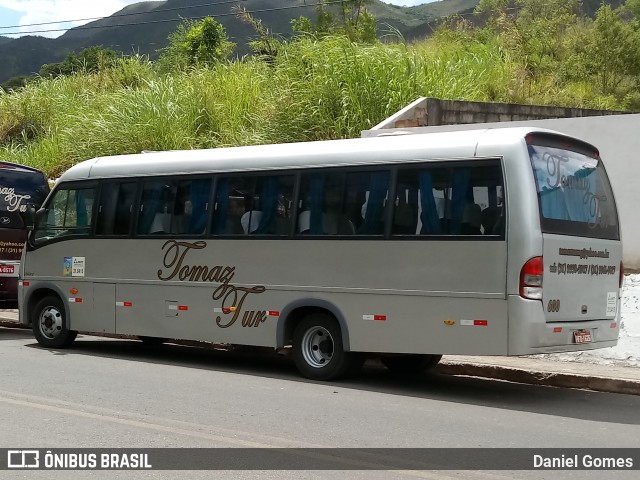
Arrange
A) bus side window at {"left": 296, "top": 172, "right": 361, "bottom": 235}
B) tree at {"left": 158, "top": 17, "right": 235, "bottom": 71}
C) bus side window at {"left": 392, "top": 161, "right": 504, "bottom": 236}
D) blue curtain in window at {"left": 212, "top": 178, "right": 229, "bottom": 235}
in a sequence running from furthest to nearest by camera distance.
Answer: tree at {"left": 158, "top": 17, "right": 235, "bottom": 71} < blue curtain in window at {"left": 212, "top": 178, "right": 229, "bottom": 235} < bus side window at {"left": 296, "top": 172, "right": 361, "bottom": 235} < bus side window at {"left": 392, "top": 161, "right": 504, "bottom": 236}

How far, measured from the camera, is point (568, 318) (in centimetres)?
973

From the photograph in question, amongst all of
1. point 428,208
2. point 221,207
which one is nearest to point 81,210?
point 221,207

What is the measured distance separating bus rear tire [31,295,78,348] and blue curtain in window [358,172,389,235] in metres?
5.14

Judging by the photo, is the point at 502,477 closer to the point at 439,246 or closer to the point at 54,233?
the point at 439,246

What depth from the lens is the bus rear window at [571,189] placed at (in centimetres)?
967

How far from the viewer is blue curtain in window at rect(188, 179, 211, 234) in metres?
12.1

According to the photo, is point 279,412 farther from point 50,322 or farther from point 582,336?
point 50,322

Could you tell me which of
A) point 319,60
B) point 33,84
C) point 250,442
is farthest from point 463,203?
point 33,84

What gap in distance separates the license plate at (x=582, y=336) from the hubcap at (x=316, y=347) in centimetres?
277

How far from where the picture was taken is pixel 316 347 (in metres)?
11.2

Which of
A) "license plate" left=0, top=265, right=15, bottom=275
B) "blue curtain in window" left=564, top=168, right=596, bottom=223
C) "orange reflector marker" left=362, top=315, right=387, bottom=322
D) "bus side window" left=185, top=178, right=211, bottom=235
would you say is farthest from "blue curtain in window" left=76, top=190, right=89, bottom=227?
"blue curtain in window" left=564, top=168, right=596, bottom=223

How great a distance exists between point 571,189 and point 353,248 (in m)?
2.41

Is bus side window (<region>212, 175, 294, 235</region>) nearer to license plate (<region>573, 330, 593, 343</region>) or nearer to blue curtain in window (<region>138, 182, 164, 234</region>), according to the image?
blue curtain in window (<region>138, 182, 164, 234</region>)

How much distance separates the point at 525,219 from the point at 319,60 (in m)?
12.3
